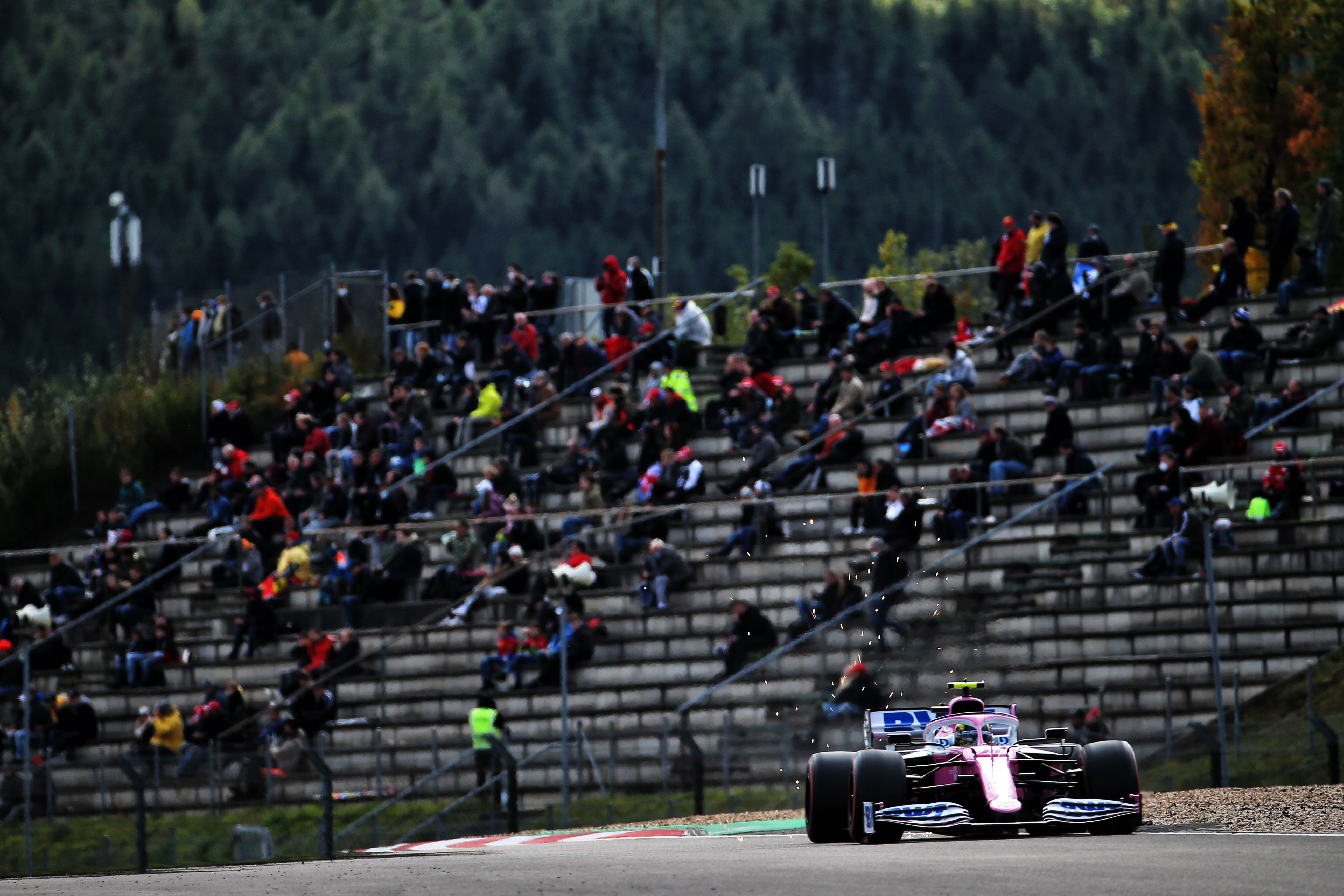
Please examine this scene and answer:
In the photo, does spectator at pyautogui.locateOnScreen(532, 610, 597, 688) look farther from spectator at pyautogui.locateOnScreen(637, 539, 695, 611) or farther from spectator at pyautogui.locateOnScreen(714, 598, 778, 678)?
spectator at pyautogui.locateOnScreen(714, 598, 778, 678)

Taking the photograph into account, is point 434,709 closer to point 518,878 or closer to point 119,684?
point 119,684

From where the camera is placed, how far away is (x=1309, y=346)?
88.3 ft

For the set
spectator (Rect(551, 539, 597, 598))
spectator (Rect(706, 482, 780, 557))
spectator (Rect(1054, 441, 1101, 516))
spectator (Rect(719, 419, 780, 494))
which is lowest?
spectator (Rect(551, 539, 597, 598))

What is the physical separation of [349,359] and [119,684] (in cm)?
1011

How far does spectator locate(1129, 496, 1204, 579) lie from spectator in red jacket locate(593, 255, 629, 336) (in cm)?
1517

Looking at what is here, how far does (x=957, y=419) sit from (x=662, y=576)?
4619mm

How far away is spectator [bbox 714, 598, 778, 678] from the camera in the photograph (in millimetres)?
22891

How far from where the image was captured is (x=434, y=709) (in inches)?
1036

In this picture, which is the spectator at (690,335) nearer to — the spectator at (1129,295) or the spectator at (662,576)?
the spectator at (1129,295)

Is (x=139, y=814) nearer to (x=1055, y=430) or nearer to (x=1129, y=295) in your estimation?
(x=1055, y=430)

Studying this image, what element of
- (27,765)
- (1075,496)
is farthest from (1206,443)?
(27,765)

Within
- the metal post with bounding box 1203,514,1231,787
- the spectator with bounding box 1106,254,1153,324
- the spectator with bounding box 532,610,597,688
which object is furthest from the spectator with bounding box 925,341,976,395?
the metal post with bounding box 1203,514,1231,787

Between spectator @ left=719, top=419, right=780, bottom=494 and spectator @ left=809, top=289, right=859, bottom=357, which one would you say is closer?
spectator @ left=719, top=419, right=780, bottom=494

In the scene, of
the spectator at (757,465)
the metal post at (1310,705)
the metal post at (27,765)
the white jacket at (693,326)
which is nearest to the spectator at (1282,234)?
the spectator at (757,465)
